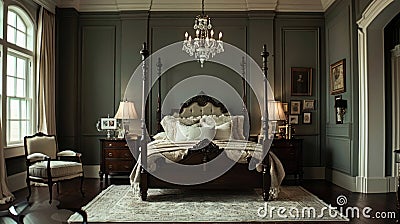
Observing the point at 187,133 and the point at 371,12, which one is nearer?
the point at 371,12

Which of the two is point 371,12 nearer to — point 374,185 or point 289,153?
point 374,185

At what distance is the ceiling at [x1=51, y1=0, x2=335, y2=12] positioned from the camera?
8414 mm

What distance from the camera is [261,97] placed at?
839 centimetres

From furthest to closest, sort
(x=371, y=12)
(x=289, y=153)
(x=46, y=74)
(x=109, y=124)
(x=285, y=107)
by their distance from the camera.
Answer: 1. (x=285, y=107)
2. (x=109, y=124)
3. (x=289, y=153)
4. (x=46, y=74)
5. (x=371, y=12)

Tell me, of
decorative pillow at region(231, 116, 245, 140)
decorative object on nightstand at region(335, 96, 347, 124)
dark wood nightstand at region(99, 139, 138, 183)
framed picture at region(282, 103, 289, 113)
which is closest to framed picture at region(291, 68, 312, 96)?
framed picture at region(282, 103, 289, 113)

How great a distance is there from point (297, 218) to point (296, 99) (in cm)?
394

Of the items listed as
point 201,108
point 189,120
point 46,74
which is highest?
point 46,74

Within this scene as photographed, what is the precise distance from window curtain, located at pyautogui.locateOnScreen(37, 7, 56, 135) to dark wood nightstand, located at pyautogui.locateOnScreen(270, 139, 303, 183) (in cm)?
403

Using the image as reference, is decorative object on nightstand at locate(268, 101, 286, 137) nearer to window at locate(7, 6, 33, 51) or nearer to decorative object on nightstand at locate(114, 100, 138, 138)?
decorative object on nightstand at locate(114, 100, 138, 138)

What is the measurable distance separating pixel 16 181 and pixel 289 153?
459 centimetres

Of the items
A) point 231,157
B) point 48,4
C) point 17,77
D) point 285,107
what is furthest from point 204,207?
point 48,4

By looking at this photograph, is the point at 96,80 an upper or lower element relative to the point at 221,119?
upper

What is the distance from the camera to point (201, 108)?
8.31 m

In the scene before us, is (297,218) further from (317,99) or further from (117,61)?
(117,61)
